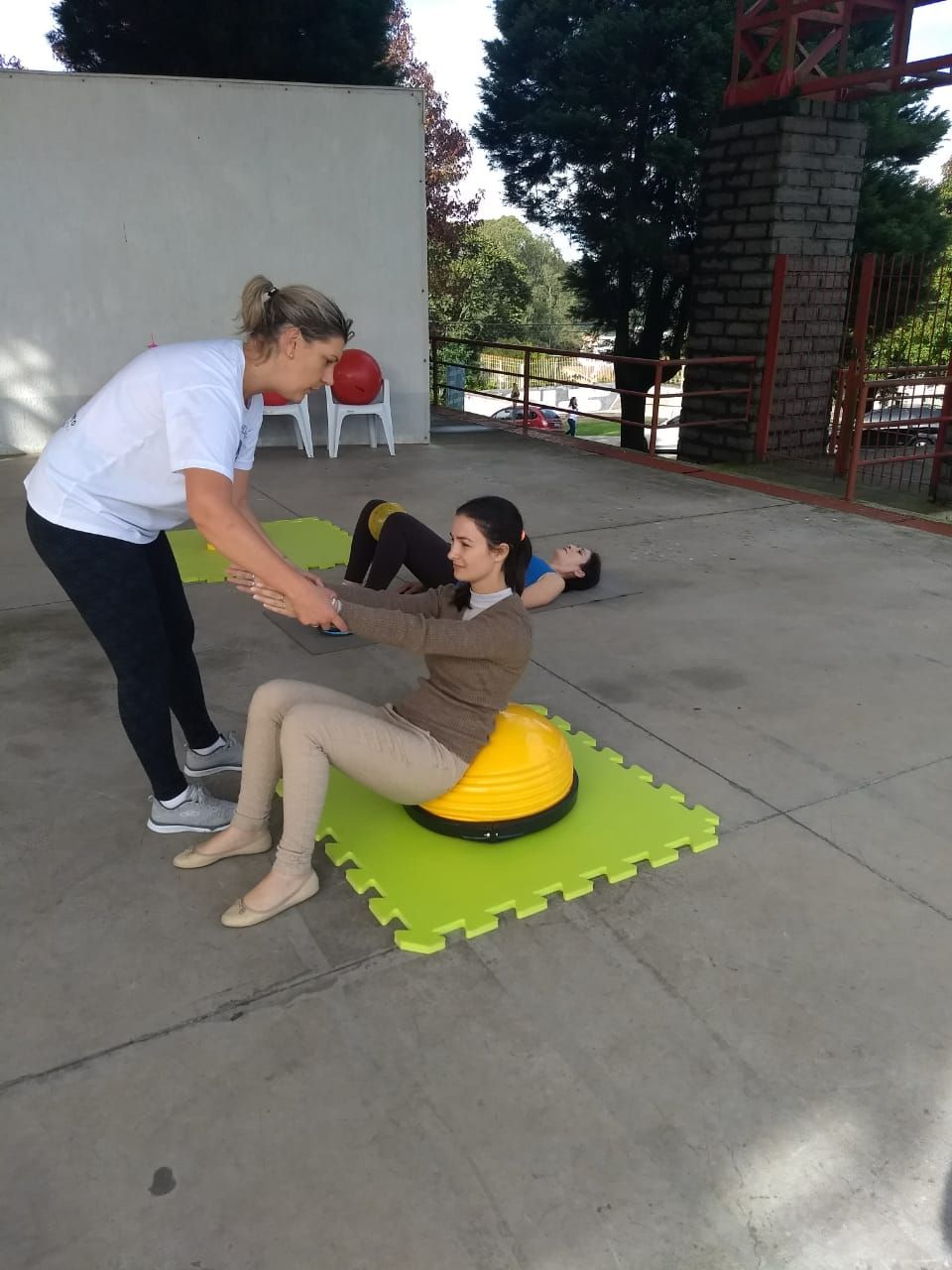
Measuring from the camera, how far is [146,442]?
2.34 m

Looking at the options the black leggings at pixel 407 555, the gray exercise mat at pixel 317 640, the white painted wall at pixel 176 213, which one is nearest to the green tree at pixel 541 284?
the white painted wall at pixel 176 213

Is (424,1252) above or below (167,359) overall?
below

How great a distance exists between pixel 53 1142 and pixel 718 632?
355 centimetres

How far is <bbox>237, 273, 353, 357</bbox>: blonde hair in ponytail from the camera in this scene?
2.25 m

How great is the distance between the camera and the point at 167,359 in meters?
2.28

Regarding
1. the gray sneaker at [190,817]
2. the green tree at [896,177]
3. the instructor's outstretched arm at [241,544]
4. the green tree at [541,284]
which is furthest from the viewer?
the green tree at [541,284]

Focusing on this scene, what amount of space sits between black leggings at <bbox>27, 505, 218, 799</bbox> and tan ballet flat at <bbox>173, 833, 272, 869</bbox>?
0.22m

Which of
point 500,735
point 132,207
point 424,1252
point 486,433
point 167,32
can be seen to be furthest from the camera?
point 167,32

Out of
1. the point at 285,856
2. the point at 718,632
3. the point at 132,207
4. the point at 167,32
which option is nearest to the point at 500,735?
the point at 285,856

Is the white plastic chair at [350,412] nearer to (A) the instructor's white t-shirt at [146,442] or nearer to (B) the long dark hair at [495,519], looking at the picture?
(A) the instructor's white t-shirt at [146,442]

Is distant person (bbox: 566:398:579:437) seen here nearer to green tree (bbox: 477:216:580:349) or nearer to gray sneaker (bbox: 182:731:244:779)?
gray sneaker (bbox: 182:731:244:779)

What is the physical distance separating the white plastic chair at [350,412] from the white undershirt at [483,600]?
22.1 feet

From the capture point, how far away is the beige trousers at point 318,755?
7.72 feet

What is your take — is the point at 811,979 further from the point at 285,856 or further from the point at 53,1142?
the point at 53,1142
